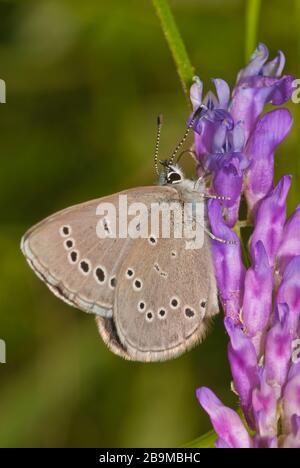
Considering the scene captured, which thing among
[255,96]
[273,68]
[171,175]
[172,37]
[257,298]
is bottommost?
[257,298]

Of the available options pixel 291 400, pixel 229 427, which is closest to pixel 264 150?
pixel 291 400

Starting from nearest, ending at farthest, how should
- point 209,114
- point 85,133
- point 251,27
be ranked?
point 209,114
point 251,27
point 85,133

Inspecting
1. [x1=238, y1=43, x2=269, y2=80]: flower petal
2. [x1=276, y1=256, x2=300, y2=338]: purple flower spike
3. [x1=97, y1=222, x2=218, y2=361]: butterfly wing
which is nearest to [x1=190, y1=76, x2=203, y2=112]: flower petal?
[x1=238, y1=43, x2=269, y2=80]: flower petal

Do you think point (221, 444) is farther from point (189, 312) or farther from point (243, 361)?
point (189, 312)

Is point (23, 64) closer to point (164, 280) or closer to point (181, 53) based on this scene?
point (181, 53)
